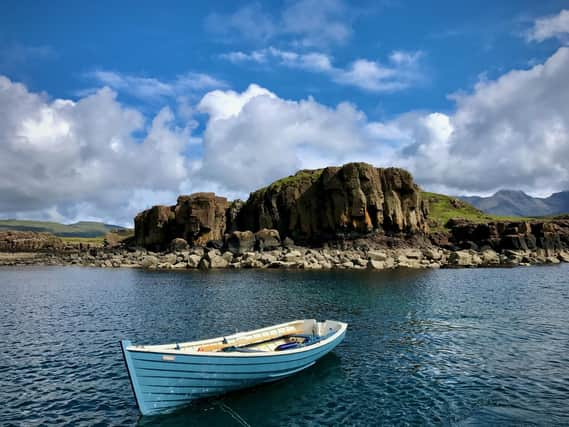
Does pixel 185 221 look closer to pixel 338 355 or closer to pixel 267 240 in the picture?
pixel 267 240

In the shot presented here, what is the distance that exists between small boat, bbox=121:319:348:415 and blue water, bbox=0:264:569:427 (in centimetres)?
59

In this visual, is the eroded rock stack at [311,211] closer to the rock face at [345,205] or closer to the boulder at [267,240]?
the rock face at [345,205]

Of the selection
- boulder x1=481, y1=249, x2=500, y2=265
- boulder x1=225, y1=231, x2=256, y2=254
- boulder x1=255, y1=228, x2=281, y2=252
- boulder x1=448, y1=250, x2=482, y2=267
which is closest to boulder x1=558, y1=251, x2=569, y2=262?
boulder x1=481, y1=249, x2=500, y2=265

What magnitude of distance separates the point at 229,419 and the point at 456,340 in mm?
17778

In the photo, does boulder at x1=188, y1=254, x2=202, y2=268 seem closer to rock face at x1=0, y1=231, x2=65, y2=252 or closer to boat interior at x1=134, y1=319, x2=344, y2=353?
boat interior at x1=134, y1=319, x2=344, y2=353

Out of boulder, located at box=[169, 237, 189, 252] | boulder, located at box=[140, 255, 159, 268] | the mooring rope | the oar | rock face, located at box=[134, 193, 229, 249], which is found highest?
rock face, located at box=[134, 193, 229, 249]

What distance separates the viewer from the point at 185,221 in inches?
4747

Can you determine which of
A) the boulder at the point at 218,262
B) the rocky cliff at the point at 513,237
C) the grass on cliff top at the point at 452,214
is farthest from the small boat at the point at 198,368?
the grass on cliff top at the point at 452,214

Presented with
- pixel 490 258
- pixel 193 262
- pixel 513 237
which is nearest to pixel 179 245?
pixel 193 262

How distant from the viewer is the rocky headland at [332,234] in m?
90.0

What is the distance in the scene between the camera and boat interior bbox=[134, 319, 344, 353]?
19656mm

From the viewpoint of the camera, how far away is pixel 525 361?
22.2 meters

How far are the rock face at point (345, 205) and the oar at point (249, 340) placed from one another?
77.9 meters

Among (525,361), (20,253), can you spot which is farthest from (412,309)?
(20,253)
